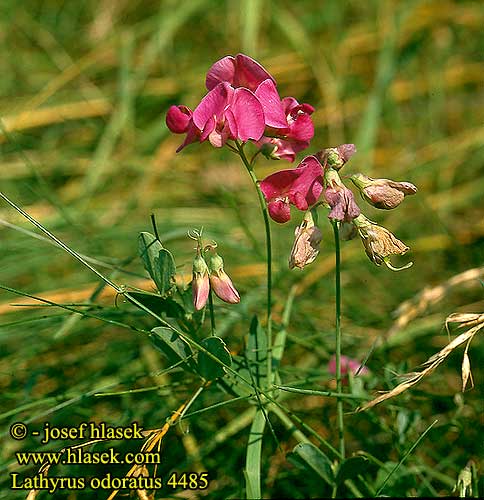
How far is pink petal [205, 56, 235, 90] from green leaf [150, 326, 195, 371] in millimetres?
296

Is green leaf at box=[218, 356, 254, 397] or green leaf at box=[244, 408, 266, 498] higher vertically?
green leaf at box=[218, 356, 254, 397]

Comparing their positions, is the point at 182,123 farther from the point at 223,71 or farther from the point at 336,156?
the point at 336,156

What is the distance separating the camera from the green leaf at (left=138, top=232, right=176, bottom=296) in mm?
836

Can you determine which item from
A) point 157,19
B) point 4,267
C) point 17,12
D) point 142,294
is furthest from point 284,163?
point 142,294

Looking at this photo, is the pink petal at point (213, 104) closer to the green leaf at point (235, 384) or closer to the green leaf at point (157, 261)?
the green leaf at point (157, 261)

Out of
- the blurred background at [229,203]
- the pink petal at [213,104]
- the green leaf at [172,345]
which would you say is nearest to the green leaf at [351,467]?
the blurred background at [229,203]

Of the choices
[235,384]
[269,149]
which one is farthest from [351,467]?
[269,149]

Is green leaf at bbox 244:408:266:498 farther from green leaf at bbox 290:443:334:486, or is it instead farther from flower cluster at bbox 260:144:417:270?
flower cluster at bbox 260:144:417:270

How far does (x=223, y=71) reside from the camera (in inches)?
32.8

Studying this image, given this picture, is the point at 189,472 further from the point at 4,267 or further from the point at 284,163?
the point at 284,163

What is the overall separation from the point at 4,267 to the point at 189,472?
2.04ft

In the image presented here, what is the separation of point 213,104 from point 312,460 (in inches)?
16.9

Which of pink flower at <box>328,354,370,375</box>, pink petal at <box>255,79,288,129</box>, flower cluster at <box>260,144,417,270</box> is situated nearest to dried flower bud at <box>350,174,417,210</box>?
flower cluster at <box>260,144,417,270</box>

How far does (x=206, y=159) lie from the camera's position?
84.4 inches
